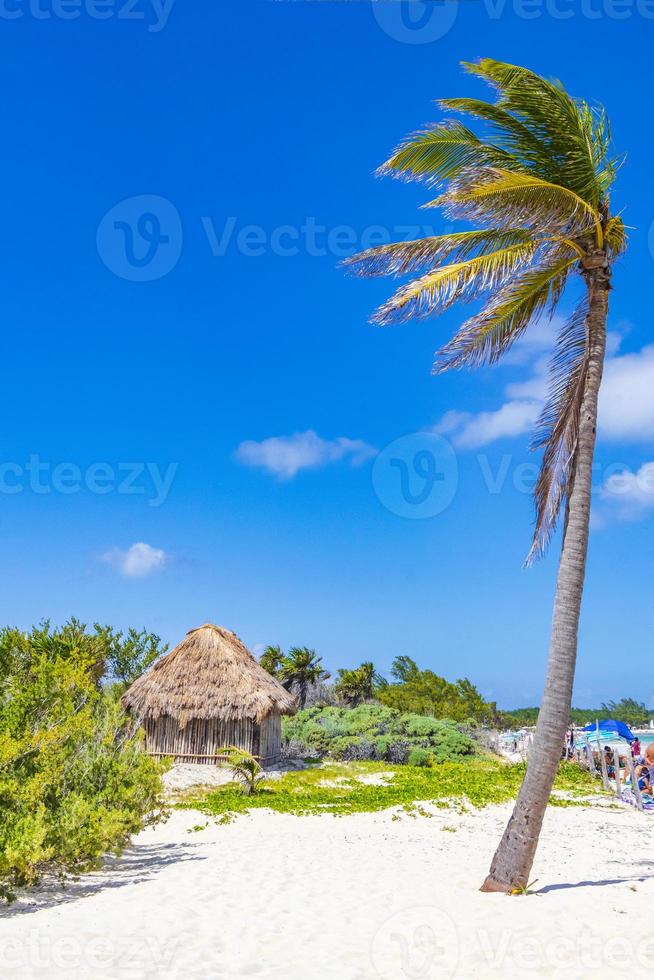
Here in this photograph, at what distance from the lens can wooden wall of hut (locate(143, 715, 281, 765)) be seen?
20.6 meters

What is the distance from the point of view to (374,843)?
10.6m

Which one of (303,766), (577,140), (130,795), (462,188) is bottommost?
(303,766)

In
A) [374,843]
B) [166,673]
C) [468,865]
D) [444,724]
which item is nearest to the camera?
[468,865]

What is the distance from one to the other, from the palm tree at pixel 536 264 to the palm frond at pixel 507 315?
0.06ft

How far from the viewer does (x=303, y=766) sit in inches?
899

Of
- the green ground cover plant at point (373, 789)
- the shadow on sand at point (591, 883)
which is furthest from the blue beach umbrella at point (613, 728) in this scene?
the shadow on sand at point (591, 883)

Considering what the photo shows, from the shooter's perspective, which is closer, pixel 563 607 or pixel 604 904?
pixel 604 904

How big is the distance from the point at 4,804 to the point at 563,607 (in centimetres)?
630

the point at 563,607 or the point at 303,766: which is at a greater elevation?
the point at 563,607

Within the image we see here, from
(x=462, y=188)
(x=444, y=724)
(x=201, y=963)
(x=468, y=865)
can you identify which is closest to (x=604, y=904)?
(x=468, y=865)

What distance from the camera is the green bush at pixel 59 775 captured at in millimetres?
7027

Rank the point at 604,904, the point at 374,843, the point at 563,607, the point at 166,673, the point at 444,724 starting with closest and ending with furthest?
1. the point at 604,904
2. the point at 563,607
3. the point at 374,843
4. the point at 166,673
5. the point at 444,724

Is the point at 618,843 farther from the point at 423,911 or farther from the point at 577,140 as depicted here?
the point at 577,140

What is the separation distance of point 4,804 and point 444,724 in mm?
21679
